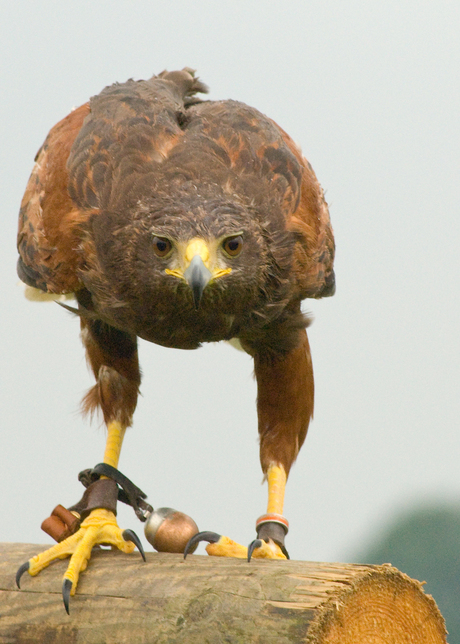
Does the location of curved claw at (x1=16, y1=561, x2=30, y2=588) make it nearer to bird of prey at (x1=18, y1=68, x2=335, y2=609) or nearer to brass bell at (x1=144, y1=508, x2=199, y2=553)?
bird of prey at (x1=18, y1=68, x2=335, y2=609)

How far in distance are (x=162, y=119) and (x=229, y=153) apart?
0.51 meters

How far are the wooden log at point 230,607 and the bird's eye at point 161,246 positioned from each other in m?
1.43

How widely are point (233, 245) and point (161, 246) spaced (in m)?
0.35

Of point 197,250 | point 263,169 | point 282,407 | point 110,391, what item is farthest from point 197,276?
point 110,391

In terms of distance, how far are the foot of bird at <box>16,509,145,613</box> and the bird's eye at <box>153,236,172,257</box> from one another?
143 cm

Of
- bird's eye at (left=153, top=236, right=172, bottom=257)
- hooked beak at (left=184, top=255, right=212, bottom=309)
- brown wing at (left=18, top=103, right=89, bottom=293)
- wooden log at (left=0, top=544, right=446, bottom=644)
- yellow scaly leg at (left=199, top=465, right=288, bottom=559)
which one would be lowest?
wooden log at (left=0, top=544, right=446, bottom=644)

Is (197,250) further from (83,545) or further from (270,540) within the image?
(270,540)

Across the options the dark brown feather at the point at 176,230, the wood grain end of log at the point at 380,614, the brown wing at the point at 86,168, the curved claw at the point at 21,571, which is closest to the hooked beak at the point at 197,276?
the dark brown feather at the point at 176,230

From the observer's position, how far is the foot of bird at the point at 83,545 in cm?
369

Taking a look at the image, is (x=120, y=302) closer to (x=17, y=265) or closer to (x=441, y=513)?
(x=17, y=265)

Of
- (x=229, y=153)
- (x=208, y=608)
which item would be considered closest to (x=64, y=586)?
(x=208, y=608)

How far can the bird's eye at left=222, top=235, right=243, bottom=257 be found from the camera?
3775mm

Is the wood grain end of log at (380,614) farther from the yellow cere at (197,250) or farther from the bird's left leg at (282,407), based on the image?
the bird's left leg at (282,407)

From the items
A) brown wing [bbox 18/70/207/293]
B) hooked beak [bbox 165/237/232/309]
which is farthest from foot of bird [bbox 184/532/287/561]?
brown wing [bbox 18/70/207/293]
